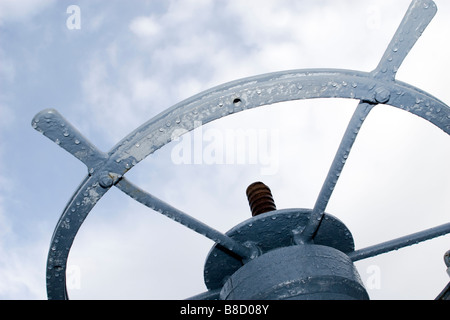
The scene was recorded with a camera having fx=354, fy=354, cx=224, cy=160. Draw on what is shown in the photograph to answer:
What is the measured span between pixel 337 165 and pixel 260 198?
1.90 m

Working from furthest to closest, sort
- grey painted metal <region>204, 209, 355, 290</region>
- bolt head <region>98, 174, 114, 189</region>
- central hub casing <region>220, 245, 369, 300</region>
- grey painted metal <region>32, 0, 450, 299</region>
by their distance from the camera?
grey painted metal <region>204, 209, 355, 290</region>, central hub casing <region>220, 245, 369, 300</region>, bolt head <region>98, 174, 114, 189</region>, grey painted metal <region>32, 0, 450, 299</region>

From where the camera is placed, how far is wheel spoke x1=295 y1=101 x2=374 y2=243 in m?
2.96

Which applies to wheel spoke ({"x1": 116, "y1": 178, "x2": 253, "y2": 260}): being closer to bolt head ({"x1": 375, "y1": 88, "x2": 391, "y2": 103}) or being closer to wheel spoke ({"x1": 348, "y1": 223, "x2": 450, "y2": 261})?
wheel spoke ({"x1": 348, "y1": 223, "x2": 450, "y2": 261})

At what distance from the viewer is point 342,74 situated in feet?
9.30

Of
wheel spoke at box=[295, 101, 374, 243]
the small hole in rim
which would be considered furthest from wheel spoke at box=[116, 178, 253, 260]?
the small hole in rim

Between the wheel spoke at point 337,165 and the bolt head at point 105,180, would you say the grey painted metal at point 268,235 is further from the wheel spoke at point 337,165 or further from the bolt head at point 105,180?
the bolt head at point 105,180

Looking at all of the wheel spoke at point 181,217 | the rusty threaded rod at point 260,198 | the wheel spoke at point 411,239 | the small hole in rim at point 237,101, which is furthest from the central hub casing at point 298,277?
the small hole in rim at point 237,101

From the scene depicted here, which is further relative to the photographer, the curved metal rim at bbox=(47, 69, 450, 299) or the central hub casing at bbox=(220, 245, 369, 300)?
the central hub casing at bbox=(220, 245, 369, 300)

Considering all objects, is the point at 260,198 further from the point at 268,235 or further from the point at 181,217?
the point at 181,217

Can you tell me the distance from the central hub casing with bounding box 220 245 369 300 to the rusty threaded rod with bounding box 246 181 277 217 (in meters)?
1.39

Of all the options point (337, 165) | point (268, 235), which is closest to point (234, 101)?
point (337, 165)
